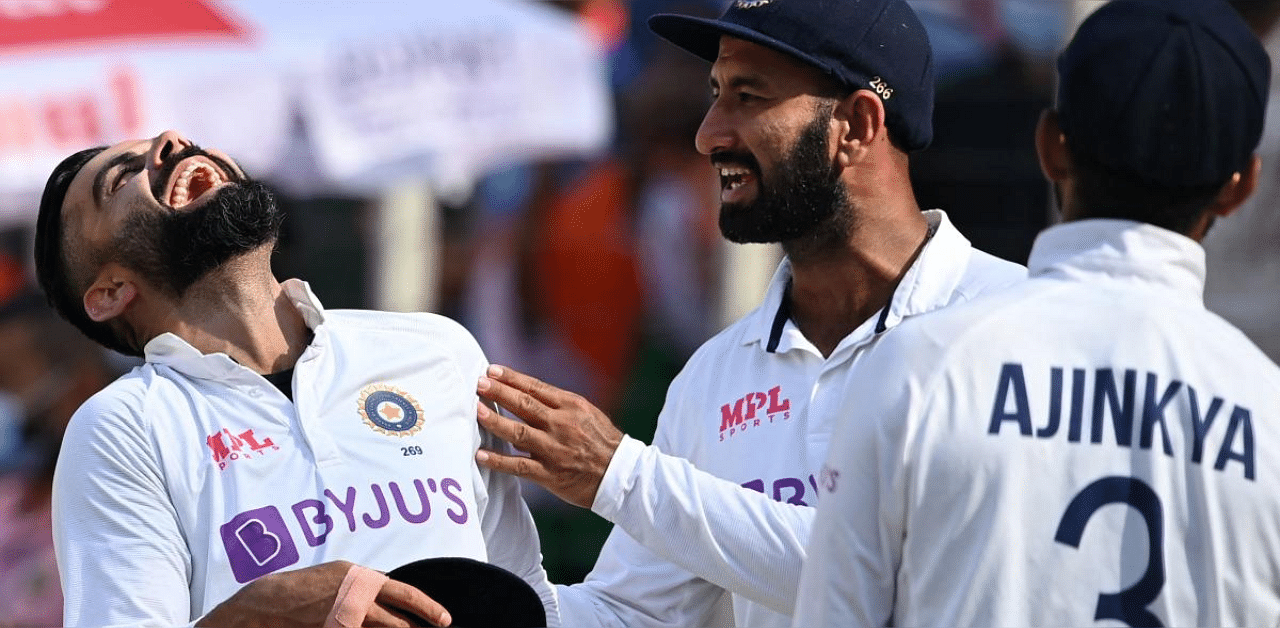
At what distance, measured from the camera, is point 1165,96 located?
213 cm

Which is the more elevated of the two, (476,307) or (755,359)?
(755,359)

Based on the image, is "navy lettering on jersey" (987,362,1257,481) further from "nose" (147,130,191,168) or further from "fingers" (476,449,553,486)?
"nose" (147,130,191,168)

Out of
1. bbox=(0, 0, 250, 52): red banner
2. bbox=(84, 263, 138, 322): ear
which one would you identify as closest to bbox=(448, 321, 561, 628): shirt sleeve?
bbox=(84, 263, 138, 322): ear

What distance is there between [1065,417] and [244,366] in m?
1.57

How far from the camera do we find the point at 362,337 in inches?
126

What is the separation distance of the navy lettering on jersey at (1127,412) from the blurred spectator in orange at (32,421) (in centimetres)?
535

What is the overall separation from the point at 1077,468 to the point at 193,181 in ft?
5.92

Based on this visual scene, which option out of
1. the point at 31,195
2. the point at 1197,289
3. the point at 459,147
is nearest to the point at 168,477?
the point at 1197,289

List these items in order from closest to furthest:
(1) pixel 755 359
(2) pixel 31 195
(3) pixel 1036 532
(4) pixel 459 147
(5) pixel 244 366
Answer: (3) pixel 1036 532
(5) pixel 244 366
(1) pixel 755 359
(2) pixel 31 195
(4) pixel 459 147

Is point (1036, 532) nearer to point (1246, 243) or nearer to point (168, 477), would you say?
point (168, 477)

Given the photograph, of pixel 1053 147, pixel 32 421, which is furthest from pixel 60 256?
pixel 32 421

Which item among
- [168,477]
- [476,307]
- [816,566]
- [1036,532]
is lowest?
[476,307]

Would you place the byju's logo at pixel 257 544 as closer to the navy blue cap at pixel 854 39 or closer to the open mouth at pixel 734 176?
the open mouth at pixel 734 176

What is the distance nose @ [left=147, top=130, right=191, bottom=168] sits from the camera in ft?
10.3
